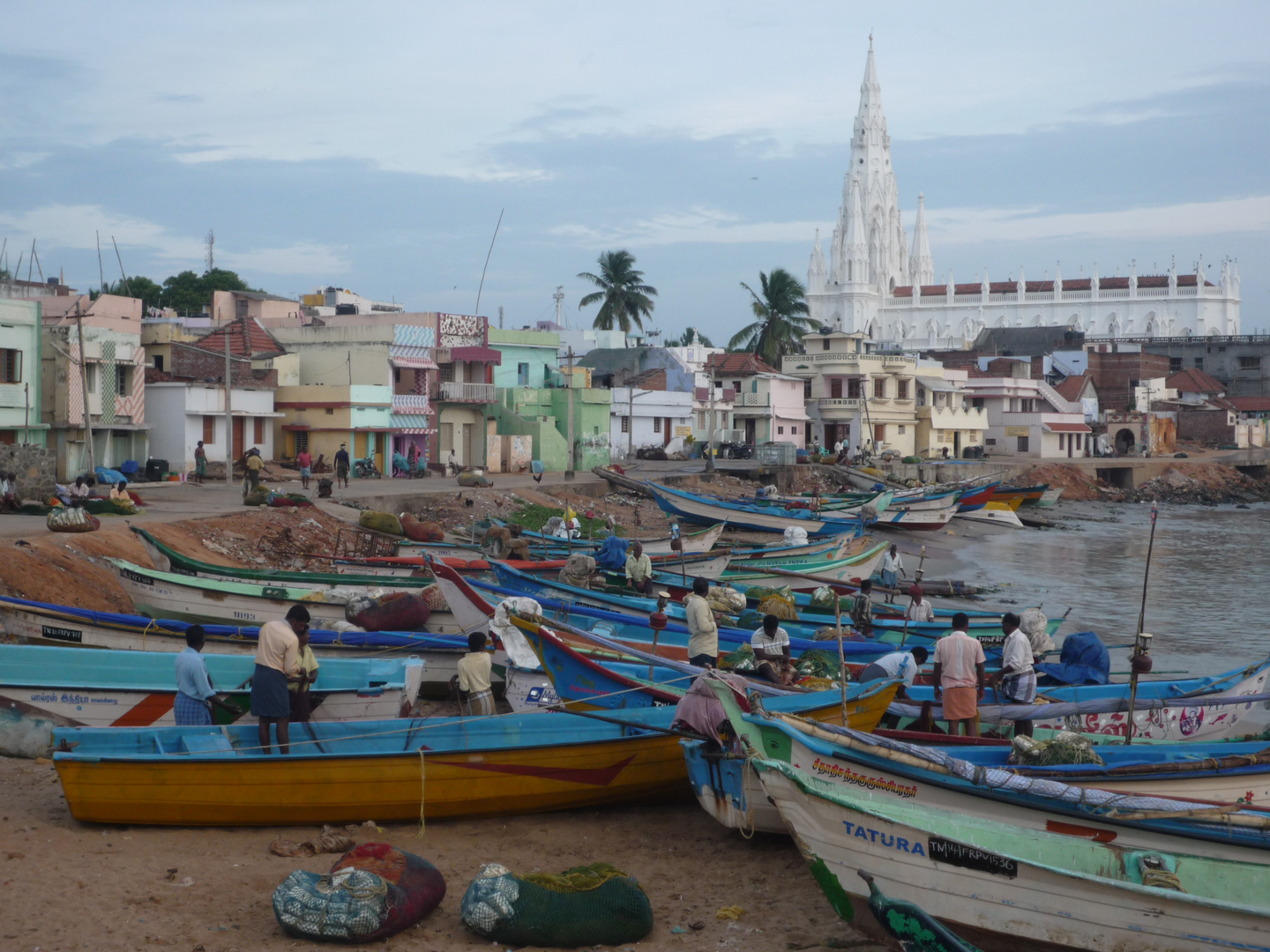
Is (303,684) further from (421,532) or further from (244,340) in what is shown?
(244,340)

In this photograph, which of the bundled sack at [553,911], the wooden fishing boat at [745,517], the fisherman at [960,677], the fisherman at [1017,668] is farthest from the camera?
the wooden fishing boat at [745,517]

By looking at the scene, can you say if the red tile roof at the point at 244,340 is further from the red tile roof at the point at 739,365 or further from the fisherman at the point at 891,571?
the fisherman at the point at 891,571

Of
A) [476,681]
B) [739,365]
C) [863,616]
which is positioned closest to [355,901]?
[476,681]

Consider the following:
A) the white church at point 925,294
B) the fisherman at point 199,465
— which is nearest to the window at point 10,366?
the fisherman at point 199,465

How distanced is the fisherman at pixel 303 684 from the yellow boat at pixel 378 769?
20 cm

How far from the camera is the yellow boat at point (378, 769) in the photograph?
344 inches

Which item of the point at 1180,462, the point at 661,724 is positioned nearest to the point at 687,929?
the point at 661,724

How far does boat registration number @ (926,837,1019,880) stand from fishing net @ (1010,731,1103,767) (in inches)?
71.2

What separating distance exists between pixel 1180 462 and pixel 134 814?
62328 millimetres

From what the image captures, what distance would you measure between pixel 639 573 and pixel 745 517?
587 inches

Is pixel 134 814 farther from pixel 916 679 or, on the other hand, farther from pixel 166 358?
pixel 166 358

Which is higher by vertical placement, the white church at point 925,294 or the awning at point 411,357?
the white church at point 925,294

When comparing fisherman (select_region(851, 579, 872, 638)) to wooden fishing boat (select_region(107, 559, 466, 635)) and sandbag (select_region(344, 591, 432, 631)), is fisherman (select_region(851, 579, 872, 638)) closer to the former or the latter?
wooden fishing boat (select_region(107, 559, 466, 635))

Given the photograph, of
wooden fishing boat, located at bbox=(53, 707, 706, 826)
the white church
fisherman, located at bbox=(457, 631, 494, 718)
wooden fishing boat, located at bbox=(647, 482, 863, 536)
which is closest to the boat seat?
wooden fishing boat, located at bbox=(53, 707, 706, 826)
